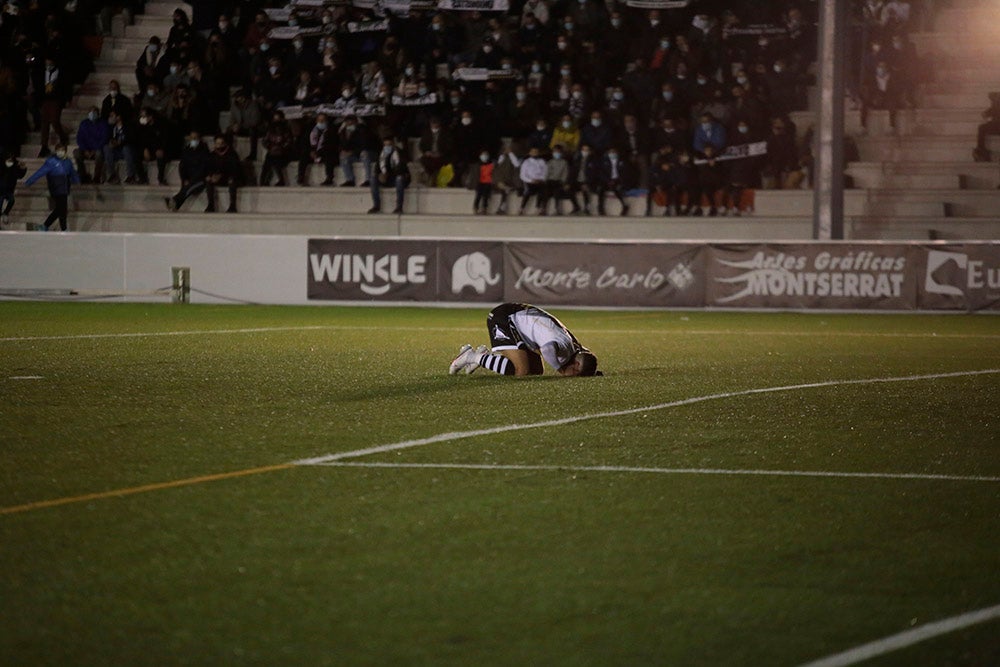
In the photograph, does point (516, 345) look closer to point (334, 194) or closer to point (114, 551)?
point (114, 551)

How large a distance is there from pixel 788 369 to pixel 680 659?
963cm

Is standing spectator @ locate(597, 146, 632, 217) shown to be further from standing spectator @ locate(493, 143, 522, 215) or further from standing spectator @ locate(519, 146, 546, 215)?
standing spectator @ locate(493, 143, 522, 215)

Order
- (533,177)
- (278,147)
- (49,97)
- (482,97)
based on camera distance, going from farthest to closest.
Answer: (49,97), (278,147), (482,97), (533,177)

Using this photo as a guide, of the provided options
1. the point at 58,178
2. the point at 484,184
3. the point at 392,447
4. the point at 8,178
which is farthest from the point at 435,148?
the point at 392,447

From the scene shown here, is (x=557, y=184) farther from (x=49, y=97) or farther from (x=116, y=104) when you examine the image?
(x=49, y=97)

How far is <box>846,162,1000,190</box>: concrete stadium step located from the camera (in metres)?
28.1

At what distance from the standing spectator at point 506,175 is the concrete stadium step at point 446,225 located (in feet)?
1.95

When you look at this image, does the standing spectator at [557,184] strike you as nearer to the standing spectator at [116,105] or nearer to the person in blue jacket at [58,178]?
the standing spectator at [116,105]

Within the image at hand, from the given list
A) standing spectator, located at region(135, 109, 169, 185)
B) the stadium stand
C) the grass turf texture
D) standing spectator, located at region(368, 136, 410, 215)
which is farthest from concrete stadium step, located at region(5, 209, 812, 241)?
the grass turf texture

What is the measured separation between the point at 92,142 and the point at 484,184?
8392 millimetres

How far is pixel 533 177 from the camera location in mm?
27891

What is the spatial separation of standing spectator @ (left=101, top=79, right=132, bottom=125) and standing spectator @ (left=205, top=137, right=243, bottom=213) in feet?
7.19

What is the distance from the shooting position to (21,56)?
101 ft

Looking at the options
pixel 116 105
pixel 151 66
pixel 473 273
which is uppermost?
pixel 151 66
